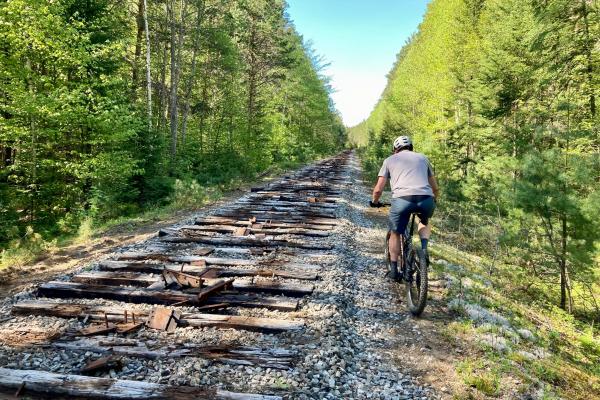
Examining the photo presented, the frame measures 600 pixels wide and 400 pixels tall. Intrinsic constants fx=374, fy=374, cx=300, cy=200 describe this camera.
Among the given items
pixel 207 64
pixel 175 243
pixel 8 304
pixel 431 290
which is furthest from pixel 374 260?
pixel 207 64

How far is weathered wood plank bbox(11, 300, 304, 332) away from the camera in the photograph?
14.4 ft

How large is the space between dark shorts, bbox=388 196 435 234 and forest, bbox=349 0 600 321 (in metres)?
4.36

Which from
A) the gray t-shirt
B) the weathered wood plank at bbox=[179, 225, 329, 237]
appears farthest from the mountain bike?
the weathered wood plank at bbox=[179, 225, 329, 237]

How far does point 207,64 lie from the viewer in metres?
23.6

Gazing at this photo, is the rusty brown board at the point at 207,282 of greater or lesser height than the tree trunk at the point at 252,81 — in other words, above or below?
below

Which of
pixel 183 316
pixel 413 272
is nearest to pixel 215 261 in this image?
pixel 183 316

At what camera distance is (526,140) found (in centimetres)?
1215

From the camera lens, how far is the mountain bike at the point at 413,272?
4.90 m

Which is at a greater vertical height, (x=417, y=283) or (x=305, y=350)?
(x=417, y=283)

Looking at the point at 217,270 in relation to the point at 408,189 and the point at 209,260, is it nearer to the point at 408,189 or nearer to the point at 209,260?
the point at 209,260

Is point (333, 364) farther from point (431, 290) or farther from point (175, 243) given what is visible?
point (175, 243)

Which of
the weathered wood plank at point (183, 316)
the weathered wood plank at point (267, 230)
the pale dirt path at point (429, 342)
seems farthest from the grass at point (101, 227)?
the pale dirt path at point (429, 342)

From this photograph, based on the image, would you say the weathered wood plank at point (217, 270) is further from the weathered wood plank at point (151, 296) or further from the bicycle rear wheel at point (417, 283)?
the bicycle rear wheel at point (417, 283)

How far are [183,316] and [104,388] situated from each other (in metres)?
1.43
